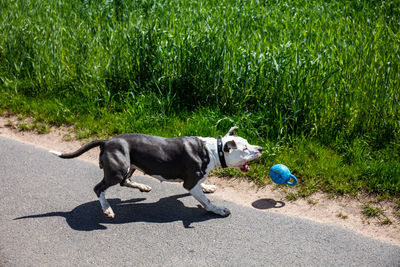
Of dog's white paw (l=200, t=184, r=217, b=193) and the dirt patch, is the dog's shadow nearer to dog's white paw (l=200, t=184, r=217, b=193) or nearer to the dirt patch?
dog's white paw (l=200, t=184, r=217, b=193)

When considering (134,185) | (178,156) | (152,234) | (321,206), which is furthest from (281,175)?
(134,185)

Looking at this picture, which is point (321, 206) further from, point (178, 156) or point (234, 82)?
point (234, 82)

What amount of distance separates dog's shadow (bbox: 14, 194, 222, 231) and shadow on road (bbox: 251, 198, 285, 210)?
50 centimetres

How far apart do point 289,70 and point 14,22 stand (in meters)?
5.24

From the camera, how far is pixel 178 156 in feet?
16.1

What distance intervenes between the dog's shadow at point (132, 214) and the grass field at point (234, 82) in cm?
89

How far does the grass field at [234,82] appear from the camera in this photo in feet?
19.1

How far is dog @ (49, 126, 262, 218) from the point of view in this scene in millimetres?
4805

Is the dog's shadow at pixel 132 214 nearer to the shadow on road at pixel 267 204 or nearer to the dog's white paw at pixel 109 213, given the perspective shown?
the dog's white paw at pixel 109 213

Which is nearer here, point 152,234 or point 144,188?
point 152,234

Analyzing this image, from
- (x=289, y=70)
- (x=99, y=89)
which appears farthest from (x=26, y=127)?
(x=289, y=70)

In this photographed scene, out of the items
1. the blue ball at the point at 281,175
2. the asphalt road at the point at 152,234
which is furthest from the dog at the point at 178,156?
the blue ball at the point at 281,175

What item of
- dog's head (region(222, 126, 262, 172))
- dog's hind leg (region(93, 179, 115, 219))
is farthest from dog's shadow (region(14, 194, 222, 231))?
dog's head (region(222, 126, 262, 172))

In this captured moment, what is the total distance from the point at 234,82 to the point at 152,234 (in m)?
2.72
